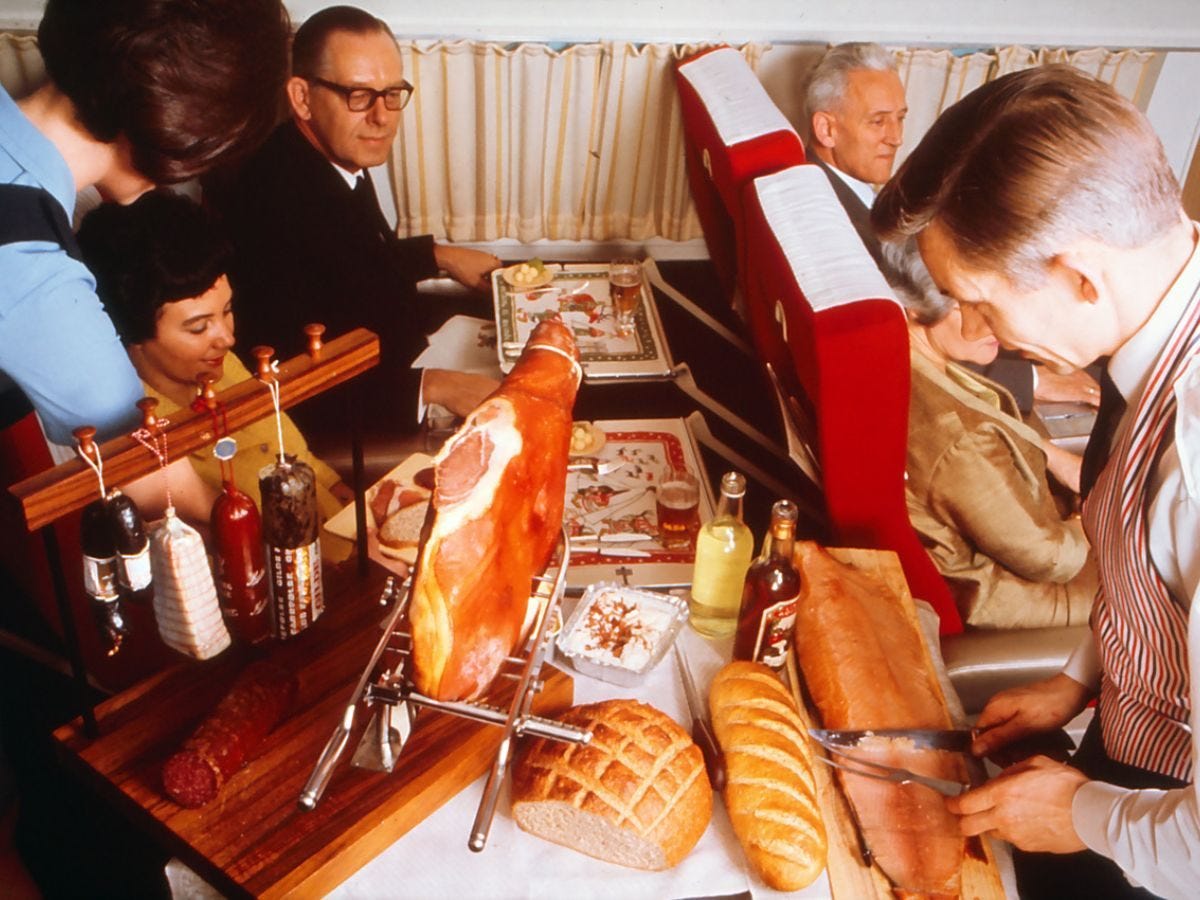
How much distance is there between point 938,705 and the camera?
4.60 feet

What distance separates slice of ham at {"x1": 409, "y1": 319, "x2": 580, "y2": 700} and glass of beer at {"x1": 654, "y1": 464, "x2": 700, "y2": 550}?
30.0 inches

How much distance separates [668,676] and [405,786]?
1.45 feet

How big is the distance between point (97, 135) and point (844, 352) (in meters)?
1.05

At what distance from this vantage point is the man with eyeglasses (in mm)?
2477

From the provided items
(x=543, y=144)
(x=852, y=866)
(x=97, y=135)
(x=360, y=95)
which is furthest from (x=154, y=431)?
(x=543, y=144)

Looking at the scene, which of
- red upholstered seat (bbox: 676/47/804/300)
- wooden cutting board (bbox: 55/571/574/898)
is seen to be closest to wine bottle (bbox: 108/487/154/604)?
wooden cutting board (bbox: 55/571/574/898)

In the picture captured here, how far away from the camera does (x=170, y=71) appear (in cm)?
116

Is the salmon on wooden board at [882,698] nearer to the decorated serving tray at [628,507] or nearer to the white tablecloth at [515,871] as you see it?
the white tablecloth at [515,871]

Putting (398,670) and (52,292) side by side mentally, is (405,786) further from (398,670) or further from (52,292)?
(52,292)

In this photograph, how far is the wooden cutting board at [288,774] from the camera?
3.52 feet

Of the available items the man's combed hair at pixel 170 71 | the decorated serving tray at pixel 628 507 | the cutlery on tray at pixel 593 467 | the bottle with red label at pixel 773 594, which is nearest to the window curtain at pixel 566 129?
the decorated serving tray at pixel 628 507

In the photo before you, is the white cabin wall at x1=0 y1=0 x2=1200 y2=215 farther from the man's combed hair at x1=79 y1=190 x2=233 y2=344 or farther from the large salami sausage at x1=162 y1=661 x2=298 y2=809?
the large salami sausage at x1=162 y1=661 x2=298 y2=809

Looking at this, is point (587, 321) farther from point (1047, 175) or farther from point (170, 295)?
point (1047, 175)

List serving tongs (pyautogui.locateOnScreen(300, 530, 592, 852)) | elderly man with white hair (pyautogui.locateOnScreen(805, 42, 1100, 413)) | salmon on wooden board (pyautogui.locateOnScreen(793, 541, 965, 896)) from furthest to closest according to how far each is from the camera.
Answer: elderly man with white hair (pyautogui.locateOnScreen(805, 42, 1100, 413)) → salmon on wooden board (pyautogui.locateOnScreen(793, 541, 965, 896)) → serving tongs (pyautogui.locateOnScreen(300, 530, 592, 852))
